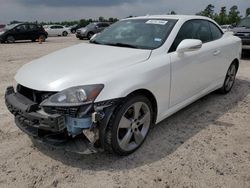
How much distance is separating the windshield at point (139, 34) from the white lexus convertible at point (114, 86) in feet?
0.04

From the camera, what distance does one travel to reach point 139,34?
12.4 feet

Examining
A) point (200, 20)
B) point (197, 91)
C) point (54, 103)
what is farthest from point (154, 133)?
point (200, 20)

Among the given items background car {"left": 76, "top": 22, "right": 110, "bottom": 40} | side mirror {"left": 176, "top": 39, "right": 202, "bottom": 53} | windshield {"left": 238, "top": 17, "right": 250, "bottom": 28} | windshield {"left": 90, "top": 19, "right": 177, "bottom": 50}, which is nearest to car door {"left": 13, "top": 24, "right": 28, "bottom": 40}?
background car {"left": 76, "top": 22, "right": 110, "bottom": 40}

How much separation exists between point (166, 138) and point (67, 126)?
148cm

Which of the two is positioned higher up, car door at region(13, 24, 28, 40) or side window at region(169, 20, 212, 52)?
side window at region(169, 20, 212, 52)

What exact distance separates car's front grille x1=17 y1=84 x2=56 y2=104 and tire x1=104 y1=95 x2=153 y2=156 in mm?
736

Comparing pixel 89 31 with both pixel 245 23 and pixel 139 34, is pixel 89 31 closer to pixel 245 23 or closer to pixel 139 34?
pixel 245 23

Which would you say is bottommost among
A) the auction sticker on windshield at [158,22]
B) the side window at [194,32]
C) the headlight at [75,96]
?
the headlight at [75,96]

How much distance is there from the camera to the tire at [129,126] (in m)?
2.78

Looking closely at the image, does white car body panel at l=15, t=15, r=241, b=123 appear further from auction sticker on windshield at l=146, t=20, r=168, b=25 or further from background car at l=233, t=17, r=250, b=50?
Result: background car at l=233, t=17, r=250, b=50

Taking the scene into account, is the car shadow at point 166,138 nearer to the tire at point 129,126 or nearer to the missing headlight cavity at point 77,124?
the tire at point 129,126

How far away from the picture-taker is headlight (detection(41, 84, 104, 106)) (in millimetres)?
2578

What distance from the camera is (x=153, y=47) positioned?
342 cm

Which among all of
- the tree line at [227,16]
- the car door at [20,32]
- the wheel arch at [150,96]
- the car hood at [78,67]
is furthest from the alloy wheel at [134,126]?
the tree line at [227,16]
